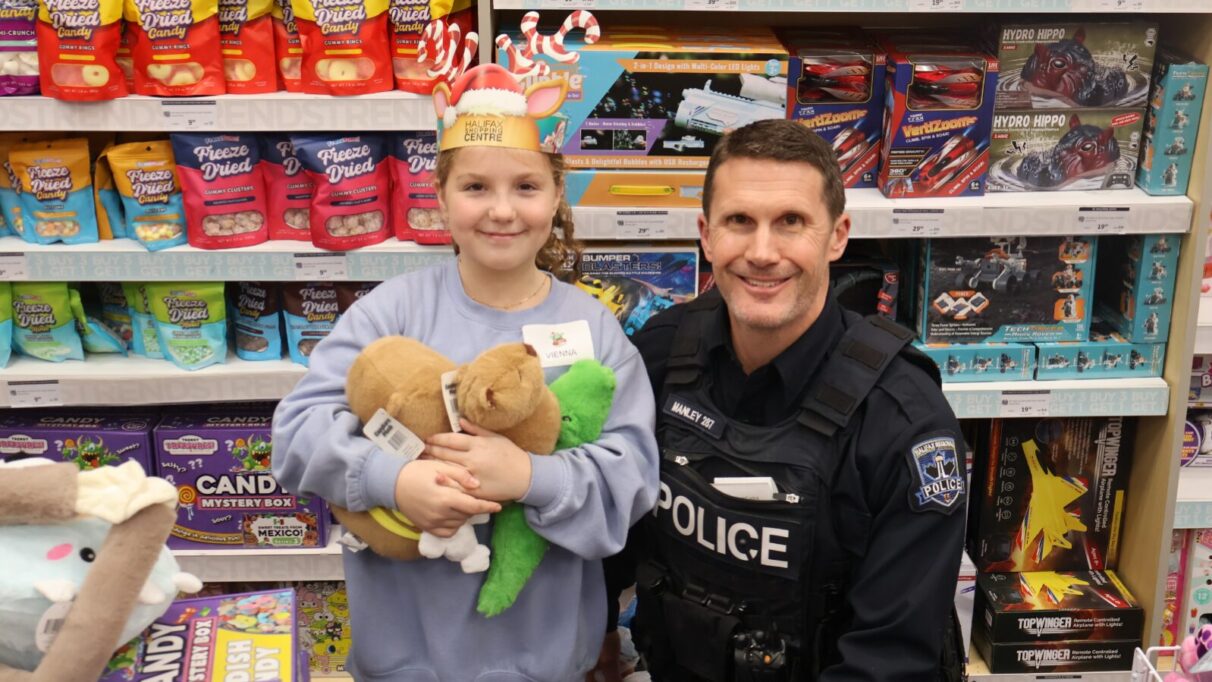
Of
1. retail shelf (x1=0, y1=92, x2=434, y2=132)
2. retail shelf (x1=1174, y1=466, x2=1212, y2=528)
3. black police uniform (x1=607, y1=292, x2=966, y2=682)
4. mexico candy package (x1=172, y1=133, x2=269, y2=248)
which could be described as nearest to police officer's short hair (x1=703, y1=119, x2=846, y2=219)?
black police uniform (x1=607, y1=292, x2=966, y2=682)

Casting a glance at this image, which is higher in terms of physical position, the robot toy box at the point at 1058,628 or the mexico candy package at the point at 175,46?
the mexico candy package at the point at 175,46

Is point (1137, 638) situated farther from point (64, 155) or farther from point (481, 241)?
point (64, 155)

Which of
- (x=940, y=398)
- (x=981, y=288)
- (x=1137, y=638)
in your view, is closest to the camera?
(x=940, y=398)

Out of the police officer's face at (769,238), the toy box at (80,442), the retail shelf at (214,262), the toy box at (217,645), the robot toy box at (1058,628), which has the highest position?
the police officer's face at (769,238)

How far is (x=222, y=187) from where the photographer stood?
280 centimetres

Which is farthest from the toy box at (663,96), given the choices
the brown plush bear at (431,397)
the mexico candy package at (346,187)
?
the brown plush bear at (431,397)

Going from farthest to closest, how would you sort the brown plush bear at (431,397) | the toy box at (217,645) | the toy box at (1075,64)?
the toy box at (1075,64) → the brown plush bear at (431,397) → the toy box at (217,645)

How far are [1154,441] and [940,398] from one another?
1287 millimetres

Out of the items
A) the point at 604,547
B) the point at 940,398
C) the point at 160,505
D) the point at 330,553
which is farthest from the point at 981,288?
the point at 160,505

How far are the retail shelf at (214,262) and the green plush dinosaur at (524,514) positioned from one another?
3.28ft

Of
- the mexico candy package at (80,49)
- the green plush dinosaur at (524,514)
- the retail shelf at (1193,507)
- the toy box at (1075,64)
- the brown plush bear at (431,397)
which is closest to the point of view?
the brown plush bear at (431,397)

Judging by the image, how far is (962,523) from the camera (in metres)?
2.01

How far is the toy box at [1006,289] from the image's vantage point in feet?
9.44

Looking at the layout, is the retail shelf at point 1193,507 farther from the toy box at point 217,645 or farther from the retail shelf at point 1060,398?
the toy box at point 217,645
